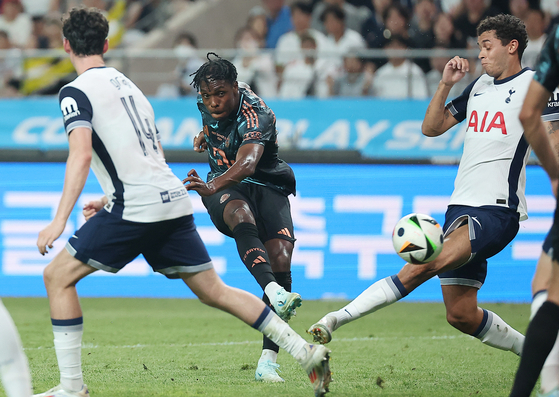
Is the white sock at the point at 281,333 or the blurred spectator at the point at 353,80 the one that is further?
the blurred spectator at the point at 353,80

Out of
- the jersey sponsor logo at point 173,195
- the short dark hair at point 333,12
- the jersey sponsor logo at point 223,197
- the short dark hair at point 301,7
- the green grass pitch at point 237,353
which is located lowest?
the green grass pitch at point 237,353

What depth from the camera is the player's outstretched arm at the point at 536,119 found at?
3396 mm

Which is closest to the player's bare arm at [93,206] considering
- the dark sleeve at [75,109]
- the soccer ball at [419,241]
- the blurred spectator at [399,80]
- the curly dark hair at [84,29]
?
the dark sleeve at [75,109]

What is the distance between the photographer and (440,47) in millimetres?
11586

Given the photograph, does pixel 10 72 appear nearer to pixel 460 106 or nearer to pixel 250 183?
pixel 250 183

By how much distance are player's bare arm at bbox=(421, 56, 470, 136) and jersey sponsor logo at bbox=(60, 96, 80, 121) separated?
2.60m

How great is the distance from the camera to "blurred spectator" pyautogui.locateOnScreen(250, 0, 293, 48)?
13227mm

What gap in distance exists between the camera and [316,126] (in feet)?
36.0

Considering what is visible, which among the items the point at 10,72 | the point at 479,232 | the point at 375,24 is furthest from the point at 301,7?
the point at 479,232

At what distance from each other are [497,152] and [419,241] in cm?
96

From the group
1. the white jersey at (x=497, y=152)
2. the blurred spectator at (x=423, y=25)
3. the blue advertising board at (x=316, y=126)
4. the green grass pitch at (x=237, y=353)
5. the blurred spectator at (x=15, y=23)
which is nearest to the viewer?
the green grass pitch at (x=237, y=353)

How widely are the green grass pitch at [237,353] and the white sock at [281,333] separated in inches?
16.1

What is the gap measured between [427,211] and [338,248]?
1278 mm

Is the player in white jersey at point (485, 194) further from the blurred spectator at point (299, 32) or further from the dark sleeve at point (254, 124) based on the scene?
the blurred spectator at point (299, 32)
